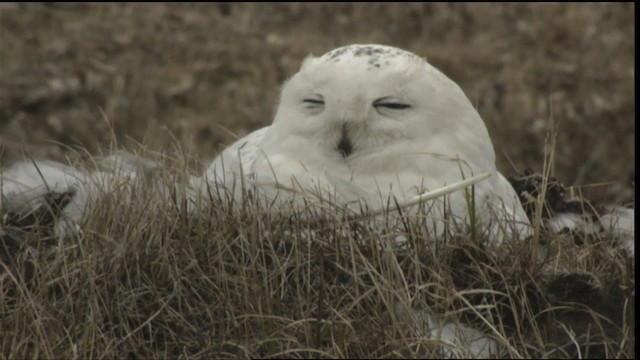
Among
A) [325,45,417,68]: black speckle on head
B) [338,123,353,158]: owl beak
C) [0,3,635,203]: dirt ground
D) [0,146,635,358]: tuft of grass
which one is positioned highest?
[325,45,417,68]: black speckle on head

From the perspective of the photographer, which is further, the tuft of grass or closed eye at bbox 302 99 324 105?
closed eye at bbox 302 99 324 105

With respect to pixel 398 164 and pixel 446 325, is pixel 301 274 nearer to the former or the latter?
pixel 446 325

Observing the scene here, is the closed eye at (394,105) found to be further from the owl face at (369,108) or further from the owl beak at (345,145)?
the owl beak at (345,145)

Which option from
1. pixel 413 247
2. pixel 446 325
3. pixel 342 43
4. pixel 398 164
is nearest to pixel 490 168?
pixel 398 164

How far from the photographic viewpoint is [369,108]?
3.59m

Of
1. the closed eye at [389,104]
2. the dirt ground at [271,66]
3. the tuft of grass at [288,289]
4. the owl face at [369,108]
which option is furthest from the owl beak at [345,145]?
the dirt ground at [271,66]

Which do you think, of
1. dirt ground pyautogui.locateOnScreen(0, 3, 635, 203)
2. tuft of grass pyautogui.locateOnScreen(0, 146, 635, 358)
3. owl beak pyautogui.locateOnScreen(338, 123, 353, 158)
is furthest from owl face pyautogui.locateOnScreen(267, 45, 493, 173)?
dirt ground pyautogui.locateOnScreen(0, 3, 635, 203)

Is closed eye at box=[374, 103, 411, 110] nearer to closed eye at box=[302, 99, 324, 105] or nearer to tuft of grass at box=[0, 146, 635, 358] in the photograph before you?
Answer: closed eye at box=[302, 99, 324, 105]

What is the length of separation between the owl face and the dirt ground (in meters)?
4.30

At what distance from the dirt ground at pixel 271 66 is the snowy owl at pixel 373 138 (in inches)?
169

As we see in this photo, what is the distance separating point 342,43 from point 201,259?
648cm

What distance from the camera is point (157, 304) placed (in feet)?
10.2

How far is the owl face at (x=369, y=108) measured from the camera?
3594 millimetres

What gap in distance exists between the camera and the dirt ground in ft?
27.9
